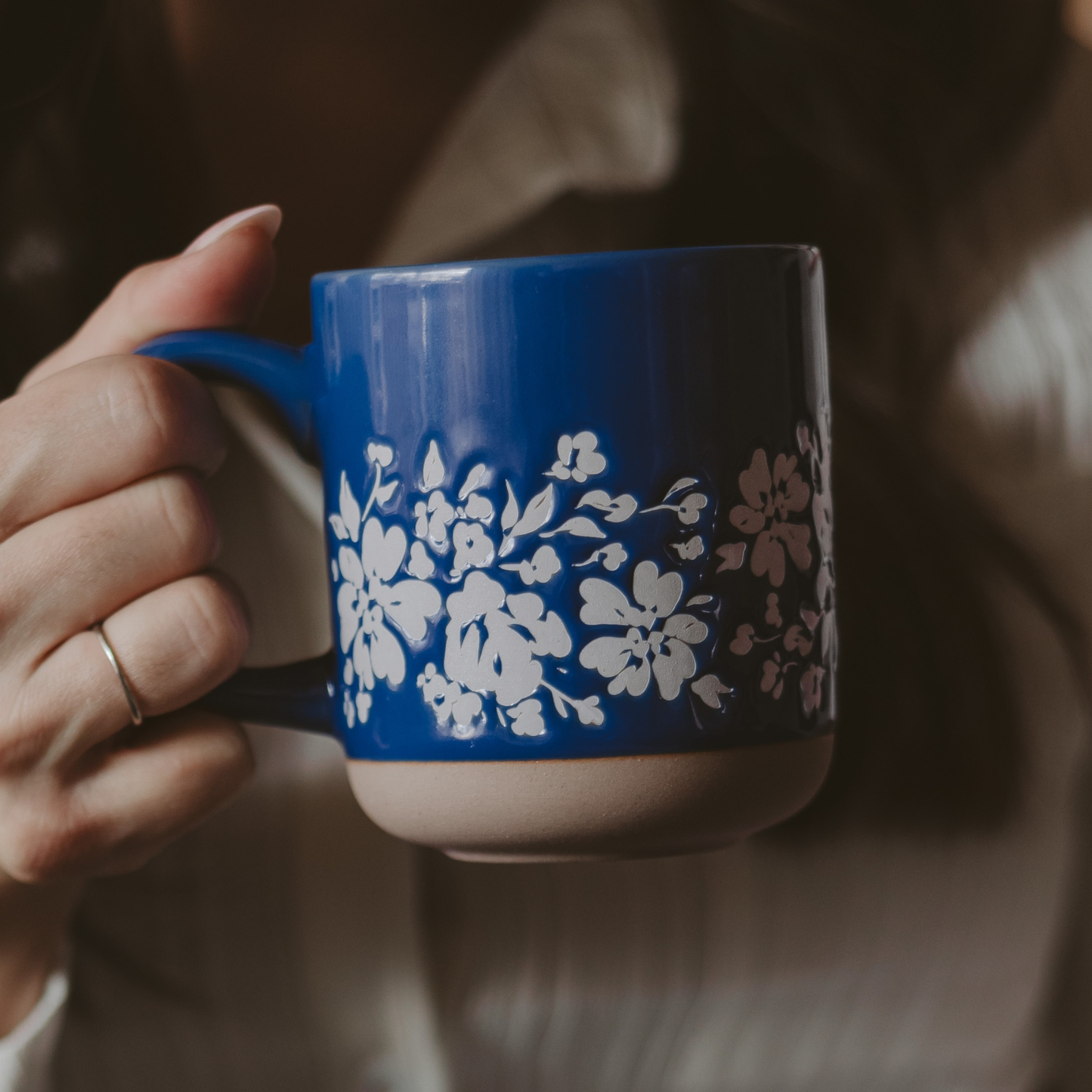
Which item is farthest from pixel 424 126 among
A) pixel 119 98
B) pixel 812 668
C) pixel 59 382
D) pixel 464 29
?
pixel 812 668

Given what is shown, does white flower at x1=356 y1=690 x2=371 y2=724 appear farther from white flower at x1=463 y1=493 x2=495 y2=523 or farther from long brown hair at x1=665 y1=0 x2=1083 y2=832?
long brown hair at x1=665 y1=0 x2=1083 y2=832

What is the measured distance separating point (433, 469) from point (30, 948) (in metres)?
0.56

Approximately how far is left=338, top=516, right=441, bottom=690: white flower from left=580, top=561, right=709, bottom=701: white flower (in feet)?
0.24

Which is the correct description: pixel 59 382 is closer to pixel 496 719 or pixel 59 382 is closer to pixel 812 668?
pixel 496 719

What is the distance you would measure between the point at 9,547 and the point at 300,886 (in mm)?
562

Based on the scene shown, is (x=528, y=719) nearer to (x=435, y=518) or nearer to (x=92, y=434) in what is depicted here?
(x=435, y=518)

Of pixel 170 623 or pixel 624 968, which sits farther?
pixel 624 968

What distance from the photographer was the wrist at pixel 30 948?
0.80 metres

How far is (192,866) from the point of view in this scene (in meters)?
1.04

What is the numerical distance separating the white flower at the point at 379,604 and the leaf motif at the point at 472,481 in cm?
4

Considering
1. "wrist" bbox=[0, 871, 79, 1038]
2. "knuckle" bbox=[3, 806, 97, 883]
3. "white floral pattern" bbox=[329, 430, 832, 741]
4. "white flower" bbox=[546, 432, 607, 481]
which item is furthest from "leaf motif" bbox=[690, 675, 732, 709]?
"wrist" bbox=[0, 871, 79, 1038]

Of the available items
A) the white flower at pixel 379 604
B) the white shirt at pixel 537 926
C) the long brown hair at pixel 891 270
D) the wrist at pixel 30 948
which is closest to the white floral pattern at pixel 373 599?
the white flower at pixel 379 604

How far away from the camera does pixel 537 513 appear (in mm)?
483

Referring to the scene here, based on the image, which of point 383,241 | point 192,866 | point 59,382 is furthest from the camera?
point 383,241
